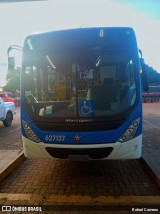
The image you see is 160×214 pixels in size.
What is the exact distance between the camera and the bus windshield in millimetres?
4512

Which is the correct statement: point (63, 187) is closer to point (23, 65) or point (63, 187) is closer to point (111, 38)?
point (23, 65)

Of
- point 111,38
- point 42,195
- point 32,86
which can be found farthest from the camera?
point 32,86

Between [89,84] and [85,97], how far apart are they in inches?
10.5

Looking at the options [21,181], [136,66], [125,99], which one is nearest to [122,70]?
[136,66]

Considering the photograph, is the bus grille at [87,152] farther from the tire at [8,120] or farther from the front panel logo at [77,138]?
the tire at [8,120]

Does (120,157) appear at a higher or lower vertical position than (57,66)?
lower

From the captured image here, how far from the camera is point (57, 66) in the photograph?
4.79 m

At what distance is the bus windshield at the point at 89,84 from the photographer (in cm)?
451

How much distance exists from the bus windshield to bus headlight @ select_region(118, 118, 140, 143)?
32 cm

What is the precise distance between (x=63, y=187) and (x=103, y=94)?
1.96 metres

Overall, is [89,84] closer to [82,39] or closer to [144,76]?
[82,39]

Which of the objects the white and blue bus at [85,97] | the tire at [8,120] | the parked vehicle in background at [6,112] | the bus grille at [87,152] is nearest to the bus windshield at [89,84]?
the white and blue bus at [85,97]

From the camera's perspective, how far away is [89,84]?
4594 millimetres

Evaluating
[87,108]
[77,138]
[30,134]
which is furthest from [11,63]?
[77,138]
